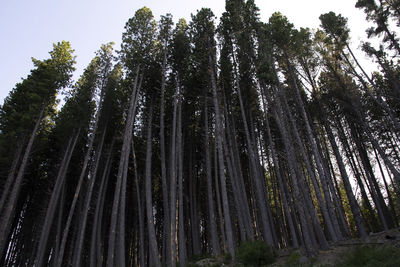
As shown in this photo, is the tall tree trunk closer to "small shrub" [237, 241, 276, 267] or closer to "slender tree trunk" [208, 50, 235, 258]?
"slender tree trunk" [208, 50, 235, 258]

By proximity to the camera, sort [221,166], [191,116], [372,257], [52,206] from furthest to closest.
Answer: [191,116] → [52,206] → [221,166] → [372,257]

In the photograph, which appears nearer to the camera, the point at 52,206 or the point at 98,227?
the point at 52,206

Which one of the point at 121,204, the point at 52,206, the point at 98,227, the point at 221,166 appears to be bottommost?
the point at 98,227

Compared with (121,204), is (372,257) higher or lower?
lower

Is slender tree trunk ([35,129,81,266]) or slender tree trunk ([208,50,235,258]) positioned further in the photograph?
slender tree trunk ([35,129,81,266])

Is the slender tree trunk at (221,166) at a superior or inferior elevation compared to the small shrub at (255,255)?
superior

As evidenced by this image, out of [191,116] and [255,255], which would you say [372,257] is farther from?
[191,116]

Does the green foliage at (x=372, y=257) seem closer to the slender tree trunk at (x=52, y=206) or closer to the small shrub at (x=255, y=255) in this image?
the small shrub at (x=255, y=255)

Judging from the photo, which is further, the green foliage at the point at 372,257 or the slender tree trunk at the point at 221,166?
the slender tree trunk at the point at 221,166

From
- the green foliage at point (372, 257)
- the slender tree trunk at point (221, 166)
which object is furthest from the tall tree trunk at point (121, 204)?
the green foliage at point (372, 257)

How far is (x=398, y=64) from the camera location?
15297 mm

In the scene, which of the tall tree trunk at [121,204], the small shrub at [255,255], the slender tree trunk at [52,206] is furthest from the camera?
the slender tree trunk at [52,206]

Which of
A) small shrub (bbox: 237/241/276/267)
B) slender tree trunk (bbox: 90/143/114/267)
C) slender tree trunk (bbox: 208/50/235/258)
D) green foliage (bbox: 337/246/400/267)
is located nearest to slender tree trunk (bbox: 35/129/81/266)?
slender tree trunk (bbox: 90/143/114/267)

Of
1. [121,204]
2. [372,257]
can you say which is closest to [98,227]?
[121,204]
